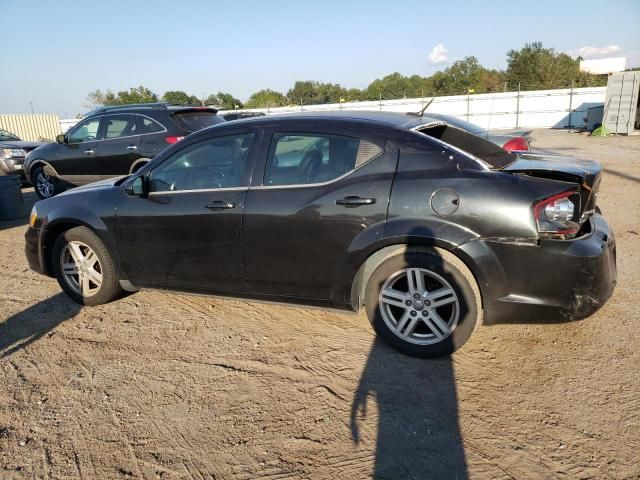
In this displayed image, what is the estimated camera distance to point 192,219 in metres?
3.65

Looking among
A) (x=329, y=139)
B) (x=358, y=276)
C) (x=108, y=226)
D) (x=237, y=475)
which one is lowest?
(x=237, y=475)

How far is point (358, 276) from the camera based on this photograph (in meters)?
3.25

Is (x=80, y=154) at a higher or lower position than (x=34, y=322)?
higher

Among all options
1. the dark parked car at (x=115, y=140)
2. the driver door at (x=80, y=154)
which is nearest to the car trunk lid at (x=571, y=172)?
the dark parked car at (x=115, y=140)

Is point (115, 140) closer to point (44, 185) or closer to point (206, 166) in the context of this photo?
point (44, 185)

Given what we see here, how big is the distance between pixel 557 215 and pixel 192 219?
2.57m

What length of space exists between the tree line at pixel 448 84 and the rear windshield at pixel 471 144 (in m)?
34.3

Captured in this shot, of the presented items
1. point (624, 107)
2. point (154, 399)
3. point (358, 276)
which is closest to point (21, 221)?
point (154, 399)

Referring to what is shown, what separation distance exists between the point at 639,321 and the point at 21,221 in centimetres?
912

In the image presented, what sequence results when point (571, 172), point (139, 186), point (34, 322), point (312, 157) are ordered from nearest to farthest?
point (571, 172) → point (312, 157) → point (139, 186) → point (34, 322)

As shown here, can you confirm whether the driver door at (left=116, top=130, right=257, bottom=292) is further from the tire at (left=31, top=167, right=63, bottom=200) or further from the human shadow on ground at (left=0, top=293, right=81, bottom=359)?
the tire at (left=31, top=167, right=63, bottom=200)

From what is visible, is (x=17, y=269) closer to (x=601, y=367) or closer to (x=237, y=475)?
(x=237, y=475)

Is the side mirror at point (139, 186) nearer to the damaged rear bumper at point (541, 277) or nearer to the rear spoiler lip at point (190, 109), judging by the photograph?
the damaged rear bumper at point (541, 277)

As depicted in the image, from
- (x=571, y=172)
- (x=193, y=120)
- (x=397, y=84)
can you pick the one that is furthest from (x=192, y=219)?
(x=397, y=84)
